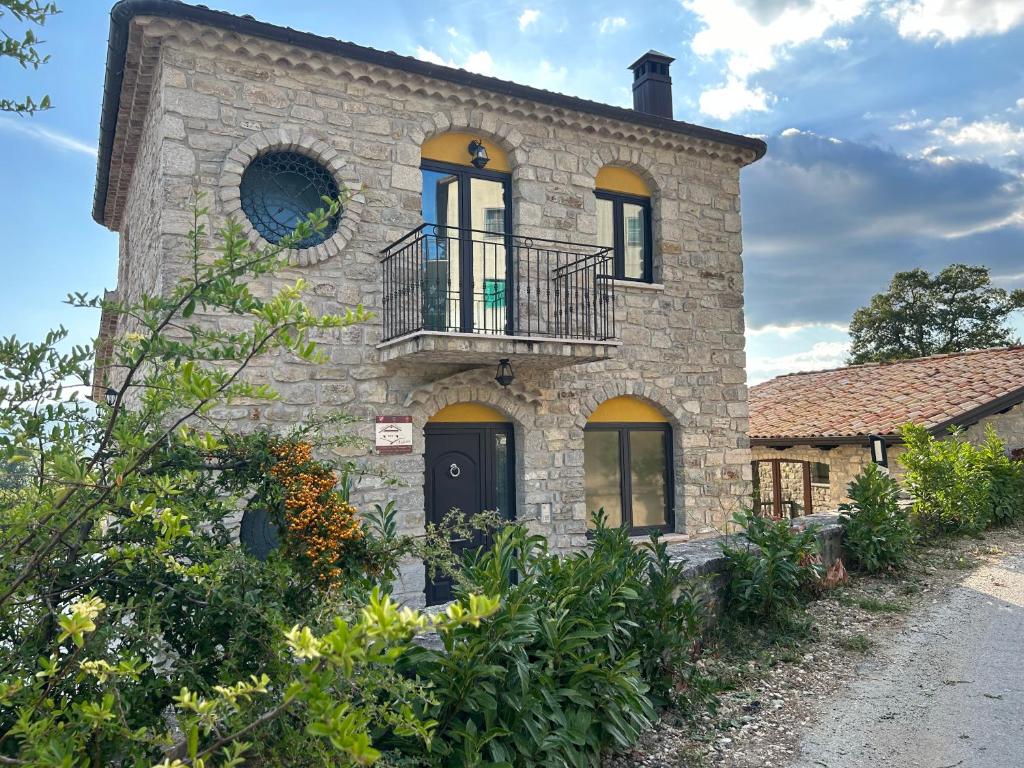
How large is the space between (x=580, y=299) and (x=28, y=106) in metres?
6.88

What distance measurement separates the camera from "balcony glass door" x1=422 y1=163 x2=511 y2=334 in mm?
8383

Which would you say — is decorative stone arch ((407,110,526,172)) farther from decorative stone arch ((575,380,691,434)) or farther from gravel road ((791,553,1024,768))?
gravel road ((791,553,1024,768))

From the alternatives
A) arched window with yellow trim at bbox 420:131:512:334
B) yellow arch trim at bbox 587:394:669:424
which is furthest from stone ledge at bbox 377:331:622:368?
yellow arch trim at bbox 587:394:669:424

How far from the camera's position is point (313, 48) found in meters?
7.56

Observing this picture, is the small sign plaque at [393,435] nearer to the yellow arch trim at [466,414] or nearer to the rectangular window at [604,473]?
the yellow arch trim at [466,414]

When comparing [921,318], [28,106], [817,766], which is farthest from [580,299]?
[921,318]

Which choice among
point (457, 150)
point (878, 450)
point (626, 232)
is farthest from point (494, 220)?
point (878, 450)

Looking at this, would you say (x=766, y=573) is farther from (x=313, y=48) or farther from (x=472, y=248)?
(x=313, y=48)

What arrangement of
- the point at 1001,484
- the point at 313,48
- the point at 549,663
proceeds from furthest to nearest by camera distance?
the point at 1001,484 < the point at 313,48 < the point at 549,663

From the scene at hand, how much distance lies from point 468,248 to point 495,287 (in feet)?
1.90

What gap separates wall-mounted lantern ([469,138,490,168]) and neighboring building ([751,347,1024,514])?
26.3 ft

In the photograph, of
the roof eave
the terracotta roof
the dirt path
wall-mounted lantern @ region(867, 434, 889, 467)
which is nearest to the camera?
the dirt path

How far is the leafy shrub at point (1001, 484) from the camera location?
10492 mm

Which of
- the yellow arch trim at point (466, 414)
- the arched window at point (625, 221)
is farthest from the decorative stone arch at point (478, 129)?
the yellow arch trim at point (466, 414)
